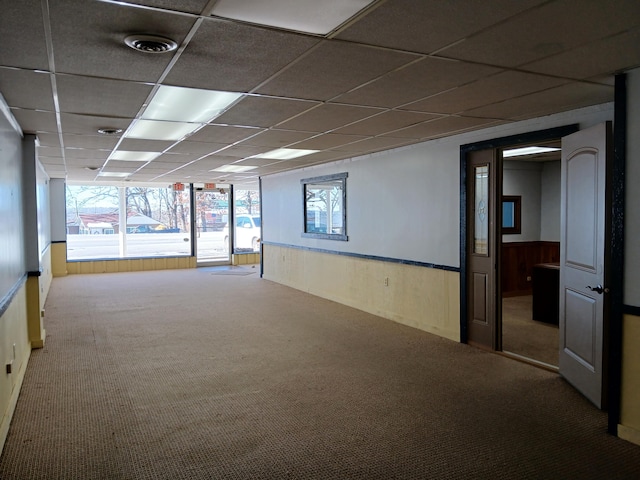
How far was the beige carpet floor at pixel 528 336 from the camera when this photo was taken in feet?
16.6

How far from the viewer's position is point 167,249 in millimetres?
13484

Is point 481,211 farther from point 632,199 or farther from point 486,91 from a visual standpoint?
point 632,199

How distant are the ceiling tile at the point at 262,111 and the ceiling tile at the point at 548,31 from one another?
4.81 ft

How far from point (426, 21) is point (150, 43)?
136 cm

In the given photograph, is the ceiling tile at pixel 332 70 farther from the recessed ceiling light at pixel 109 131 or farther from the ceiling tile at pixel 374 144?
the ceiling tile at pixel 374 144

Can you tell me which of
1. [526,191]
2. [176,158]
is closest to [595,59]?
[176,158]

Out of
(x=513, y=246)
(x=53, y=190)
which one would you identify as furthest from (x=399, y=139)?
(x=53, y=190)

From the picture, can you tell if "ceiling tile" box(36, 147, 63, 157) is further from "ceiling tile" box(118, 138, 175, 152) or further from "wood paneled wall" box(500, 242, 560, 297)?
"wood paneled wall" box(500, 242, 560, 297)

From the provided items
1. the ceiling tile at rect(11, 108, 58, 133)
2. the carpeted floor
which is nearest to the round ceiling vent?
the ceiling tile at rect(11, 108, 58, 133)

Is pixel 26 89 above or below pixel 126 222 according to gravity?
above

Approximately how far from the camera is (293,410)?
3.61 meters

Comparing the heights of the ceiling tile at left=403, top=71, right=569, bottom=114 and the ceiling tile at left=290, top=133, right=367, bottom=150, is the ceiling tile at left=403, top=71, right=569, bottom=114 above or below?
below

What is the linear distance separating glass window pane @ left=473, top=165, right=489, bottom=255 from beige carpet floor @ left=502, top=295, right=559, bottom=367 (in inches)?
44.4

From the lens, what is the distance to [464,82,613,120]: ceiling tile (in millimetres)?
3475
